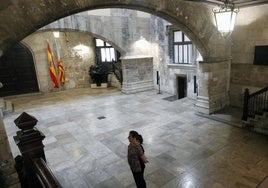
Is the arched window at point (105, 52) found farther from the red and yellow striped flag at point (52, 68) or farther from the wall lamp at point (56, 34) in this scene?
the red and yellow striped flag at point (52, 68)

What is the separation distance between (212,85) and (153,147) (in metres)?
3.15

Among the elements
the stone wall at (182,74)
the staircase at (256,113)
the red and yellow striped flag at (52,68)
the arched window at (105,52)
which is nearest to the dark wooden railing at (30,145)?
the staircase at (256,113)

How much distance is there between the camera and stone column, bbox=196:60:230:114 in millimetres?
6258

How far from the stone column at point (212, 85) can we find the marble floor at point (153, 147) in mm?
542

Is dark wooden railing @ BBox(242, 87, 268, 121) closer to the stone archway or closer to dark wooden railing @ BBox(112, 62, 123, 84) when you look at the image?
the stone archway

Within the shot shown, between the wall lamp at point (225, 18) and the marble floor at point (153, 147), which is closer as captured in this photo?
the marble floor at point (153, 147)

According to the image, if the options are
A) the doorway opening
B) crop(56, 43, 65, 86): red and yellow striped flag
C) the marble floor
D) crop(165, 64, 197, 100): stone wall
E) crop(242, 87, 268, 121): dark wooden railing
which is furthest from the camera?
crop(56, 43, 65, 86): red and yellow striped flag

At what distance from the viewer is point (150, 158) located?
169 inches

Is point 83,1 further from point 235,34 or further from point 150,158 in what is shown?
point 235,34

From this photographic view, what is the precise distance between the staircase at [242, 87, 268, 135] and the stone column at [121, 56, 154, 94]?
568 centimetres

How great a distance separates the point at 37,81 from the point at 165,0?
915cm

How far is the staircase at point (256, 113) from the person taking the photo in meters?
5.15

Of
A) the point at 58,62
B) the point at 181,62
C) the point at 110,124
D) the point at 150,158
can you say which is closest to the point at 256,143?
the point at 150,158

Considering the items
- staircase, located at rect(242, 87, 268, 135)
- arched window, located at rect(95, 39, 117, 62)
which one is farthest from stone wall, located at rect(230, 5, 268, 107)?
arched window, located at rect(95, 39, 117, 62)
